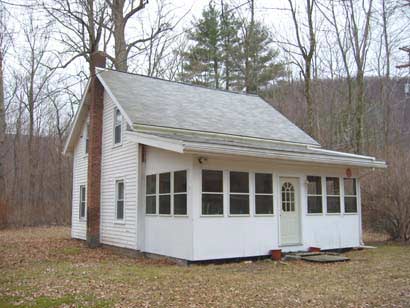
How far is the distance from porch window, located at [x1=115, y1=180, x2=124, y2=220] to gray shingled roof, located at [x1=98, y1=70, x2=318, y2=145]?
2581mm

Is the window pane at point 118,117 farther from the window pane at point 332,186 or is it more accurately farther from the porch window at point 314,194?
the window pane at point 332,186

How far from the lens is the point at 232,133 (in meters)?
13.5

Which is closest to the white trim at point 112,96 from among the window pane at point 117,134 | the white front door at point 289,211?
the window pane at point 117,134

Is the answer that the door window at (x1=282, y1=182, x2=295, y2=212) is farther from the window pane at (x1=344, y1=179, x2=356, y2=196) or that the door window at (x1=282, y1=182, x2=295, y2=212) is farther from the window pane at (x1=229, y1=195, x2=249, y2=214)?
the window pane at (x1=344, y1=179, x2=356, y2=196)

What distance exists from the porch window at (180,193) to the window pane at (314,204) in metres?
4.10

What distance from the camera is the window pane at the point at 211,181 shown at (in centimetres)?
1073

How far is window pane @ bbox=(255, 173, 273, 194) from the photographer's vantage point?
11.7 meters

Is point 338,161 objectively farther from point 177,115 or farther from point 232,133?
point 177,115

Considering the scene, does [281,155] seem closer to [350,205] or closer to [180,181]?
[180,181]

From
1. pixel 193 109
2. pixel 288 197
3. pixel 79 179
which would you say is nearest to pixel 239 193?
pixel 288 197

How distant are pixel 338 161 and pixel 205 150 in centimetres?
457

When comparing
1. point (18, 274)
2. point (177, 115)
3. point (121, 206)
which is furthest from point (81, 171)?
point (18, 274)

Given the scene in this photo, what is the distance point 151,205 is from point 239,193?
2682mm

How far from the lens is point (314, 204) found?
12.9 meters
